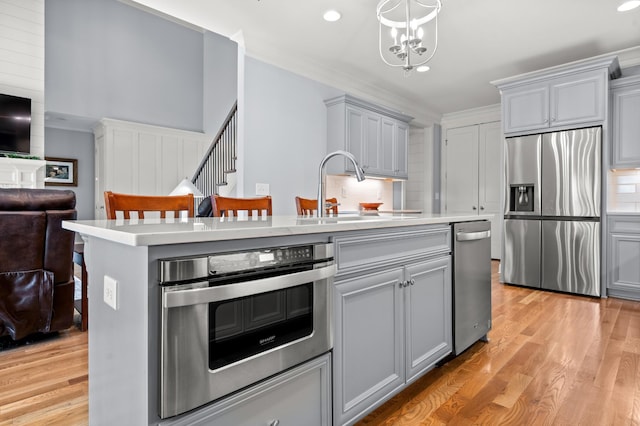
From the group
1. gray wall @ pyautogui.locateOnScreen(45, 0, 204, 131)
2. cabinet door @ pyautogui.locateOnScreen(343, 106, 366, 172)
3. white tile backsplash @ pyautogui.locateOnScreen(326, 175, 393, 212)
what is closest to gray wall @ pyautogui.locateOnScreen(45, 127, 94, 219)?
gray wall @ pyautogui.locateOnScreen(45, 0, 204, 131)

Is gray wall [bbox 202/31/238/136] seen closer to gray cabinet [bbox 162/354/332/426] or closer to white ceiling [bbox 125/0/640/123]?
white ceiling [bbox 125/0/640/123]

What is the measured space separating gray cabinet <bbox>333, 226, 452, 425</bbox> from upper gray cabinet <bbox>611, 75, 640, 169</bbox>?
10.6ft

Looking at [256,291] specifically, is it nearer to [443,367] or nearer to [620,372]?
[443,367]

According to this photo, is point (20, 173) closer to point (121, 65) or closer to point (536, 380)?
point (121, 65)

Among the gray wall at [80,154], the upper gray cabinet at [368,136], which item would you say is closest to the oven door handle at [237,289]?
the upper gray cabinet at [368,136]

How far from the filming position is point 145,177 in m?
7.12

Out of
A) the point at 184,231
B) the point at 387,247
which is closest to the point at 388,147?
the point at 387,247

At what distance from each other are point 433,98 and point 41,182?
5.79 m

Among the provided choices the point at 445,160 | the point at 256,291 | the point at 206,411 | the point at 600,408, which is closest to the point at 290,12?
the point at 256,291

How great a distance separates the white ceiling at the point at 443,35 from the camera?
327 cm

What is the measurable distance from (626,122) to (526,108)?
99cm

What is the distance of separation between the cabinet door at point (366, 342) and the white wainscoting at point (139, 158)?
670cm

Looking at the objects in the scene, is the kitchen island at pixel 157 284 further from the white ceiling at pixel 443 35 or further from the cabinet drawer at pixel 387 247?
the white ceiling at pixel 443 35

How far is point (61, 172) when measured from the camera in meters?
7.32
